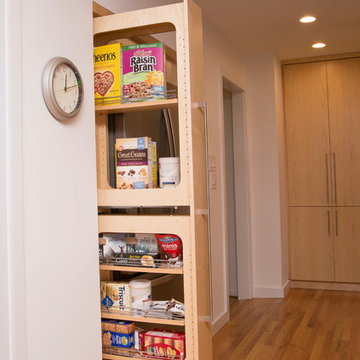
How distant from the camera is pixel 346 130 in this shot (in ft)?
16.3

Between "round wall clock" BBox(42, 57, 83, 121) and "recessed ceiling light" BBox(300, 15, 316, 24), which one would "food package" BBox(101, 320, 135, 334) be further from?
"recessed ceiling light" BBox(300, 15, 316, 24)

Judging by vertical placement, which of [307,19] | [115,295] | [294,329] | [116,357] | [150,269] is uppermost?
[307,19]

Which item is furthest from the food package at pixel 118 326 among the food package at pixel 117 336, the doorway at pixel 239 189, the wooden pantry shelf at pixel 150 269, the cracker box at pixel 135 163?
the doorway at pixel 239 189

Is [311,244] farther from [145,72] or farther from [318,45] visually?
[145,72]

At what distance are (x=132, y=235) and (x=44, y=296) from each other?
0.56 meters

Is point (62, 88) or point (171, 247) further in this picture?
point (171, 247)

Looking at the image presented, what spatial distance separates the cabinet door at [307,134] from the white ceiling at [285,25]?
28 centimetres

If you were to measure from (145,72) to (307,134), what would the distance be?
3.51 meters

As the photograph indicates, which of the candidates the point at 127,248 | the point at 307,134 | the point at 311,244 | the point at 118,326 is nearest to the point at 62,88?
the point at 127,248

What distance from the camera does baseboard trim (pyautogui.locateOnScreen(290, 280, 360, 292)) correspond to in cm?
495

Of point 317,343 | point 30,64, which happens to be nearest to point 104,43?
point 30,64

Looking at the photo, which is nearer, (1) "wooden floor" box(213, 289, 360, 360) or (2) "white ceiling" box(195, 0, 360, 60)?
(1) "wooden floor" box(213, 289, 360, 360)

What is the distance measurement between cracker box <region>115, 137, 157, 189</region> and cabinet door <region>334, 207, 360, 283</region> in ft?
11.5

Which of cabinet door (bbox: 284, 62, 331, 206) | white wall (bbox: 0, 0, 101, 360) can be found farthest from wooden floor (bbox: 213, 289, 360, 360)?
white wall (bbox: 0, 0, 101, 360)
